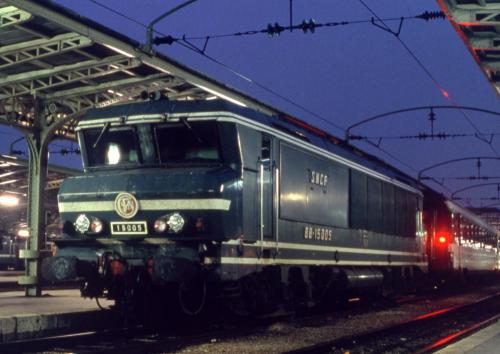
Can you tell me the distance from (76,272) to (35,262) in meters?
7.99

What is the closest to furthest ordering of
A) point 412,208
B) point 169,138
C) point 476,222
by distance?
point 169,138 < point 412,208 < point 476,222

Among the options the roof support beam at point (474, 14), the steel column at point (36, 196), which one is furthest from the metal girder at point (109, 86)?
the roof support beam at point (474, 14)

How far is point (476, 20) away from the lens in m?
13.5

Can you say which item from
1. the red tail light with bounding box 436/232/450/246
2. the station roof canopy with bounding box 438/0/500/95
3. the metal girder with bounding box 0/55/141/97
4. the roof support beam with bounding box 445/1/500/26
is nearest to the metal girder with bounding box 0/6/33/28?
the metal girder with bounding box 0/55/141/97

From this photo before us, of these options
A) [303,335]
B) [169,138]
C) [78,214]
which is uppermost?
[169,138]

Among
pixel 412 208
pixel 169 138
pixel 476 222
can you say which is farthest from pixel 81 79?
pixel 476 222

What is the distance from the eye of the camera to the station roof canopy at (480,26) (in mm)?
13273

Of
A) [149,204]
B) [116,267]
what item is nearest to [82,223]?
[116,267]

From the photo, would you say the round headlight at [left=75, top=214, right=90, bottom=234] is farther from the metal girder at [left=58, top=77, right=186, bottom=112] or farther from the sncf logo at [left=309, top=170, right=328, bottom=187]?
the metal girder at [left=58, top=77, right=186, bottom=112]

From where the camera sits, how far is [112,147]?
1334 cm

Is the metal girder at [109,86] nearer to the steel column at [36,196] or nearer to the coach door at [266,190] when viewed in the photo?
the steel column at [36,196]

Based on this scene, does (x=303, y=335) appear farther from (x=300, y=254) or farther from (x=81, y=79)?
(x=81, y=79)

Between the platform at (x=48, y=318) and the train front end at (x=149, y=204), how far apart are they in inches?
45.8

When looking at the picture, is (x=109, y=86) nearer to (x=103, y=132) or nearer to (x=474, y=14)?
(x=103, y=132)
